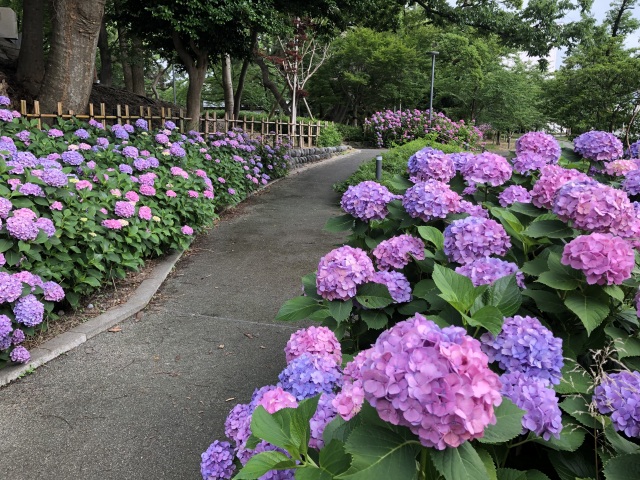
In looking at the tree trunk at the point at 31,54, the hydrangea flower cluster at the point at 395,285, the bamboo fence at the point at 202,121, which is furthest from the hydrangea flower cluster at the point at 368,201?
the tree trunk at the point at 31,54

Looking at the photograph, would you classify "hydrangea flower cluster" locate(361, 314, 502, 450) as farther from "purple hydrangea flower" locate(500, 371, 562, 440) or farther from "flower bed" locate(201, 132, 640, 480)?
"purple hydrangea flower" locate(500, 371, 562, 440)

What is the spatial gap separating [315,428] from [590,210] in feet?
3.59

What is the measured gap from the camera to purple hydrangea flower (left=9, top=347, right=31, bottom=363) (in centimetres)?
316

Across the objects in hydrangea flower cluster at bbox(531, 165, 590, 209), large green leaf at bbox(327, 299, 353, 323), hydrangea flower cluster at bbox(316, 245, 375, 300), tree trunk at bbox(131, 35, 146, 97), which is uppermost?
tree trunk at bbox(131, 35, 146, 97)

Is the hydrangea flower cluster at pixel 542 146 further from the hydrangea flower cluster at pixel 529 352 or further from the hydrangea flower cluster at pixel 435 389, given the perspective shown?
the hydrangea flower cluster at pixel 435 389

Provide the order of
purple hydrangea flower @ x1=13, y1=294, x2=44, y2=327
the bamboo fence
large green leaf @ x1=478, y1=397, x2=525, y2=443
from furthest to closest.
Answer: the bamboo fence < purple hydrangea flower @ x1=13, y1=294, x2=44, y2=327 < large green leaf @ x1=478, y1=397, x2=525, y2=443

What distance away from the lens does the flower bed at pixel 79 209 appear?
3.33 metres

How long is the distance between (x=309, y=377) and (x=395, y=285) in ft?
2.10

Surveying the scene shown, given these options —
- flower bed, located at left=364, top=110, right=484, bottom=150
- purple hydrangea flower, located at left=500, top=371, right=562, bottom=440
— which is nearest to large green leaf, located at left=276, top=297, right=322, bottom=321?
purple hydrangea flower, located at left=500, top=371, right=562, bottom=440

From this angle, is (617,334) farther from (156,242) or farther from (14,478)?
(156,242)

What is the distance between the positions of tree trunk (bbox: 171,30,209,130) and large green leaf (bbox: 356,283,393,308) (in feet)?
29.6

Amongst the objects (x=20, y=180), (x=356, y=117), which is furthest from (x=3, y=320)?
(x=356, y=117)

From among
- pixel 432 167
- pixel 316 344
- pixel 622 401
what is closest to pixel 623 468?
pixel 622 401

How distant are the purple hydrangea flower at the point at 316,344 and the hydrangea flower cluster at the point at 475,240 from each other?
0.54 metres
